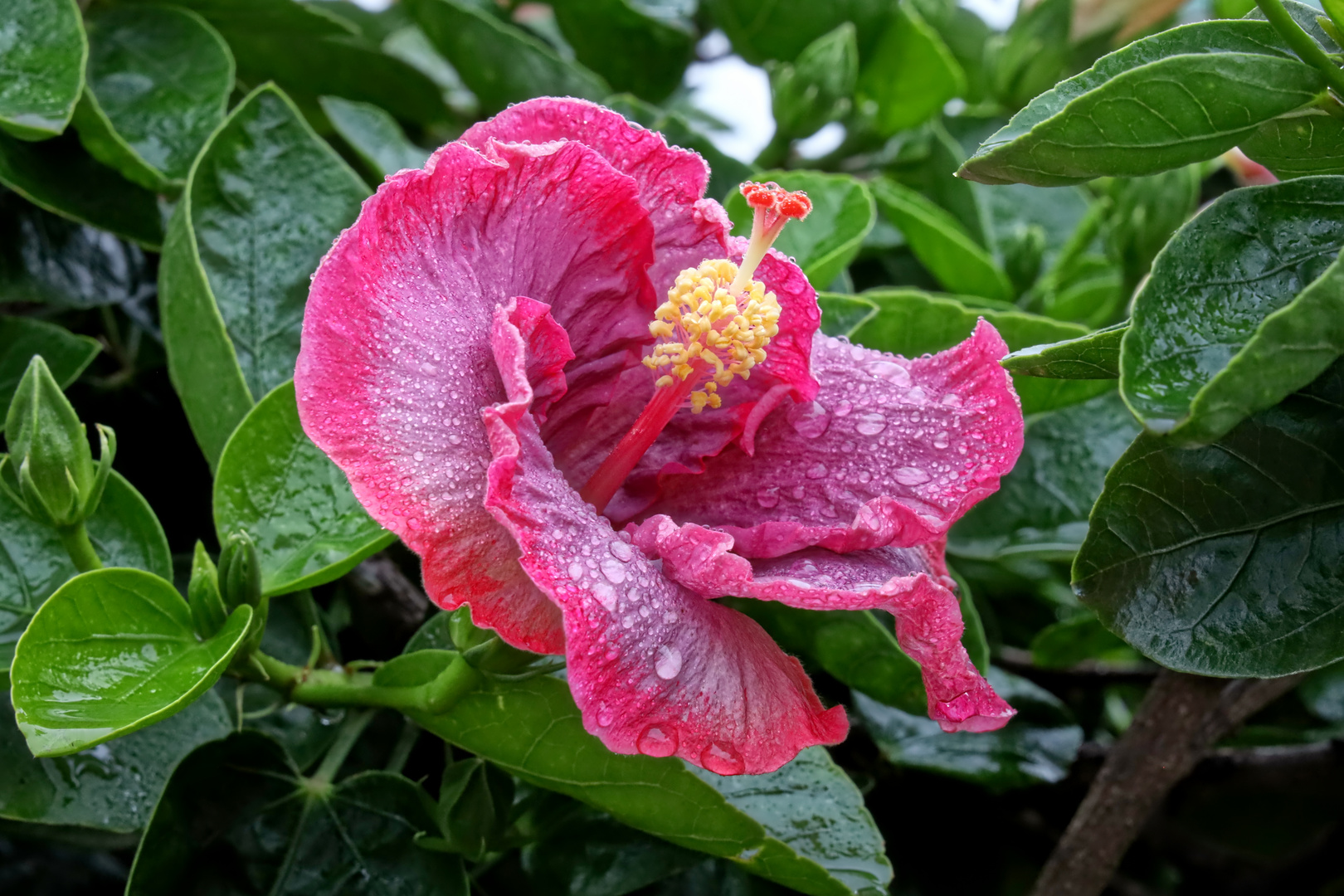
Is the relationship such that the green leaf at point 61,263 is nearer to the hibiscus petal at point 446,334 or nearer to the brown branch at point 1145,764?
the hibiscus petal at point 446,334

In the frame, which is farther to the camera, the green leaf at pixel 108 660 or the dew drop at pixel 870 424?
the dew drop at pixel 870 424

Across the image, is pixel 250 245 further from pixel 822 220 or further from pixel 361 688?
pixel 822 220

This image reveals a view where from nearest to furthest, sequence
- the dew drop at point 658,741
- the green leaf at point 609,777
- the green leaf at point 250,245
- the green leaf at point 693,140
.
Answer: the dew drop at point 658,741, the green leaf at point 609,777, the green leaf at point 250,245, the green leaf at point 693,140

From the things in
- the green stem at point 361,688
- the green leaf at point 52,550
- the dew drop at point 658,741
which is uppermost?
the dew drop at point 658,741

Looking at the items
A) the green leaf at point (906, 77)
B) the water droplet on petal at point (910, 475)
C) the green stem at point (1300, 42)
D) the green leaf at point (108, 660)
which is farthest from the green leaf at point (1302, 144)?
the green leaf at point (906, 77)

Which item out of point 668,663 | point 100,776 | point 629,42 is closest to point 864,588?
point 668,663

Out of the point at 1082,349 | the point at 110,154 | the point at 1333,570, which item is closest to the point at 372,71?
the point at 110,154

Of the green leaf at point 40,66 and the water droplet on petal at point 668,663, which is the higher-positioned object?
the green leaf at point 40,66

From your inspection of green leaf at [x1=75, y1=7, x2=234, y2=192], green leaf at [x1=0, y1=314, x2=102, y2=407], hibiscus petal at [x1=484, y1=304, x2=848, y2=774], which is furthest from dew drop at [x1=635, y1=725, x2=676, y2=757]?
green leaf at [x1=75, y1=7, x2=234, y2=192]

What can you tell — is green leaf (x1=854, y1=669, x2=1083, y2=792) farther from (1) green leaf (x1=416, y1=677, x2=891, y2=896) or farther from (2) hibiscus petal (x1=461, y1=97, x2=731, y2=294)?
(2) hibiscus petal (x1=461, y1=97, x2=731, y2=294)
